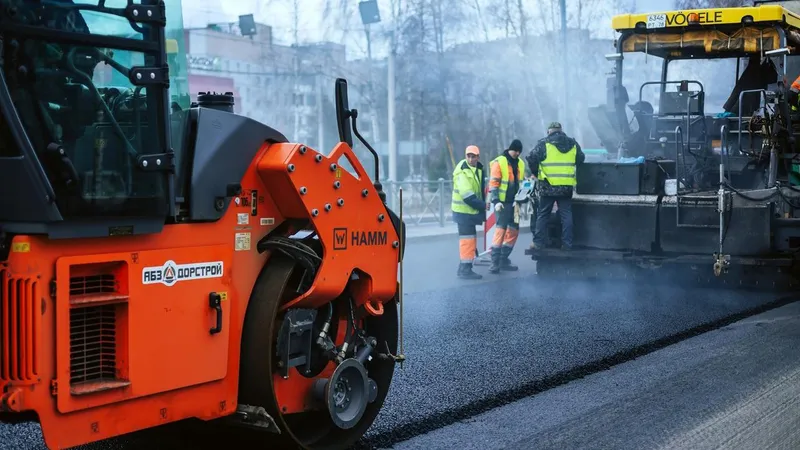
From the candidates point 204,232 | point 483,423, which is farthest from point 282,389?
point 483,423

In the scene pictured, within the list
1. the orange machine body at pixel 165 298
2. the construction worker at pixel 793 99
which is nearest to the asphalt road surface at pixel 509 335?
the orange machine body at pixel 165 298

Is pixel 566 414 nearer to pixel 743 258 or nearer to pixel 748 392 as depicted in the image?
→ pixel 748 392

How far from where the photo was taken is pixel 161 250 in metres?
3.34

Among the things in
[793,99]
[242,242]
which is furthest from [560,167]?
[242,242]

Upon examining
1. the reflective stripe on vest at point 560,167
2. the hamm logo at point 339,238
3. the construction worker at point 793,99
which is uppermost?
the construction worker at point 793,99

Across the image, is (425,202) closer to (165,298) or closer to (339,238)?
(339,238)

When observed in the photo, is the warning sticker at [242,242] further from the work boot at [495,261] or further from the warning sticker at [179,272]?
the work boot at [495,261]

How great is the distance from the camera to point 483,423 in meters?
4.68

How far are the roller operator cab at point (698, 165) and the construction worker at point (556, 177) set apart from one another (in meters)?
0.11

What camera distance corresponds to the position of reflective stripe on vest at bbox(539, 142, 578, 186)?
10.2 metres

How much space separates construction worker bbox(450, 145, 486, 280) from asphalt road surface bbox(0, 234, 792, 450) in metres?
0.31

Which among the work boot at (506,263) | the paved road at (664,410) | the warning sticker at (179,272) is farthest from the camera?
the work boot at (506,263)

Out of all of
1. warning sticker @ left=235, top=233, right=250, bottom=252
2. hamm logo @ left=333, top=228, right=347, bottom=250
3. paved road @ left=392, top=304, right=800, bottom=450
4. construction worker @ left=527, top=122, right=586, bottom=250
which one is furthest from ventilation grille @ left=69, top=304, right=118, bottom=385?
construction worker @ left=527, top=122, right=586, bottom=250

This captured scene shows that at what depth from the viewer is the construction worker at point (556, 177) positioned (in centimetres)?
1012
